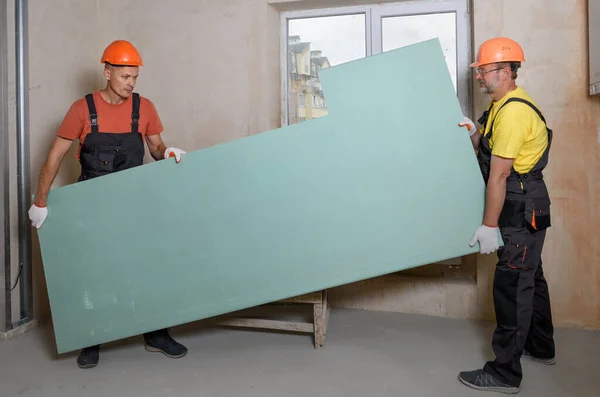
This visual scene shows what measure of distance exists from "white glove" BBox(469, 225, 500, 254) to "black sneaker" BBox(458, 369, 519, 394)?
0.53 m

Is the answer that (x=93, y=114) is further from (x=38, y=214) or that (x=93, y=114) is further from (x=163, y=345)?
(x=163, y=345)

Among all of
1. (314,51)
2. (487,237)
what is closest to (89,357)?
(487,237)

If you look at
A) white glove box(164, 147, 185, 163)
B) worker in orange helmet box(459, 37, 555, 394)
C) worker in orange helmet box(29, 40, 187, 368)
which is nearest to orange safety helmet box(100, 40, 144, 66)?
worker in orange helmet box(29, 40, 187, 368)

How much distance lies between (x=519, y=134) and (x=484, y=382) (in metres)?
1.01

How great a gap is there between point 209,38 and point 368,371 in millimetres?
2170

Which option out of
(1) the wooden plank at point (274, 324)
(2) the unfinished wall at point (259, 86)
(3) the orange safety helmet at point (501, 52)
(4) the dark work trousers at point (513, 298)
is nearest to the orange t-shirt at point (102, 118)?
(2) the unfinished wall at point (259, 86)

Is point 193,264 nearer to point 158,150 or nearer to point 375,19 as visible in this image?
point 158,150

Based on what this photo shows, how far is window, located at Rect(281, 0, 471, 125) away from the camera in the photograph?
108 inches

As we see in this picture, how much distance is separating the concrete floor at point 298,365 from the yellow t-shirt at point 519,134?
3.09ft

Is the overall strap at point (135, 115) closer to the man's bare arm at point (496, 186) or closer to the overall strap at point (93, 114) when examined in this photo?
the overall strap at point (93, 114)

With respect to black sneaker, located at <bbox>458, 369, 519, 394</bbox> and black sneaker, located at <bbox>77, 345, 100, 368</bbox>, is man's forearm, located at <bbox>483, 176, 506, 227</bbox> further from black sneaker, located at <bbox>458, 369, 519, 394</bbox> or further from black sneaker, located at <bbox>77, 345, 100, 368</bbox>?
black sneaker, located at <bbox>77, 345, 100, 368</bbox>

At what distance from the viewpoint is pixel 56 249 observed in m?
2.07

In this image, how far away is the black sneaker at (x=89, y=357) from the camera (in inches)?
82.6

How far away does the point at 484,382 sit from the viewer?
6.07ft
